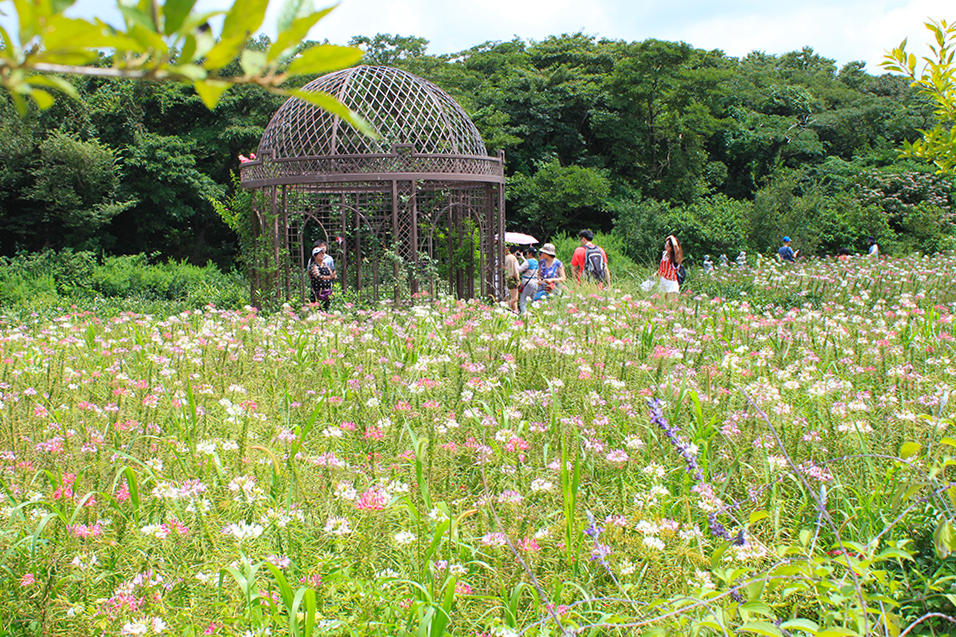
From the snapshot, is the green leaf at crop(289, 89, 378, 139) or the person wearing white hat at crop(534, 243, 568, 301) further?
the person wearing white hat at crop(534, 243, 568, 301)

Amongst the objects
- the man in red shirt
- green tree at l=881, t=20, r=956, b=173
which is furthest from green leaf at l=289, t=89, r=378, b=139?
the man in red shirt

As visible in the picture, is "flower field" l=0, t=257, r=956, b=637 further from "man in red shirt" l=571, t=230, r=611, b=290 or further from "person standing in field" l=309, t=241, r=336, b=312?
"man in red shirt" l=571, t=230, r=611, b=290

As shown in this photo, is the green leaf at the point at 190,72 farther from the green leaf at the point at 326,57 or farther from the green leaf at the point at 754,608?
the green leaf at the point at 754,608

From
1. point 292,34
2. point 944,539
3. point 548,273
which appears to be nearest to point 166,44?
point 292,34

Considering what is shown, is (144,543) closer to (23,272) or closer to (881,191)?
(23,272)

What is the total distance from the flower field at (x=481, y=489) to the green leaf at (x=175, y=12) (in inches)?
52.5

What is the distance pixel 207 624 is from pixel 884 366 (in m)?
4.05

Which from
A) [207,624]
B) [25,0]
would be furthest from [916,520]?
[25,0]

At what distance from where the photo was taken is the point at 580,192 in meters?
25.9

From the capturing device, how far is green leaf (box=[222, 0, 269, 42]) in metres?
0.77

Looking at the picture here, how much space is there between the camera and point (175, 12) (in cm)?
75

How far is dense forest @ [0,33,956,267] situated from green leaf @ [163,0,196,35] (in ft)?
69.5

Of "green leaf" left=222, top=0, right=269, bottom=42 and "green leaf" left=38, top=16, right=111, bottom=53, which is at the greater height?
"green leaf" left=222, top=0, right=269, bottom=42

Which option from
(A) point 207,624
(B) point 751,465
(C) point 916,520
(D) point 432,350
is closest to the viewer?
(A) point 207,624
